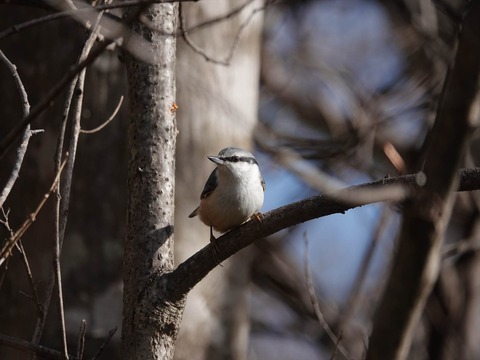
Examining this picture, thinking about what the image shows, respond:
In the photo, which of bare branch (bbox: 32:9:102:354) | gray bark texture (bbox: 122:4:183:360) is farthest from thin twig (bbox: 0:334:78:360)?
gray bark texture (bbox: 122:4:183:360)

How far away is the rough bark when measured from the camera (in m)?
1.26

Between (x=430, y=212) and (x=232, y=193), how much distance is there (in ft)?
5.86

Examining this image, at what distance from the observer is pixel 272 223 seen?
2.08m

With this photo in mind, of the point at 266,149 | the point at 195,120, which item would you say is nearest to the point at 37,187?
the point at 195,120

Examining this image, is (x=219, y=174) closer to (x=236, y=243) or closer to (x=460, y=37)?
(x=236, y=243)

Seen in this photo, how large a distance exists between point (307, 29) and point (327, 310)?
3096 mm

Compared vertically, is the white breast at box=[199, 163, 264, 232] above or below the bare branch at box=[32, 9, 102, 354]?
above

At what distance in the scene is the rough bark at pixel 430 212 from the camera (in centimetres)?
126

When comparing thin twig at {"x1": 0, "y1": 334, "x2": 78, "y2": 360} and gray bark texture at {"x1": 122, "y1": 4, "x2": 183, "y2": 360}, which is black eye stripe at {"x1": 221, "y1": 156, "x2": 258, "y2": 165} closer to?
gray bark texture at {"x1": 122, "y1": 4, "x2": 183, "y2": 360}

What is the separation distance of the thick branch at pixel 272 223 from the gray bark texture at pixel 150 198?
58 millimetres

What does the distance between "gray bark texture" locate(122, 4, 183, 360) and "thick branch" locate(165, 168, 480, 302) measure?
58mm

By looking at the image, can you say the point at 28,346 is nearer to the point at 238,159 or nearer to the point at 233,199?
the point at 233,199

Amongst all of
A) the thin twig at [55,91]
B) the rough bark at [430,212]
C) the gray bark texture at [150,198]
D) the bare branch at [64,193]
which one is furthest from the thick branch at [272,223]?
the thin twig at [55,91]

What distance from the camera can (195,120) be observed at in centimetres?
404
